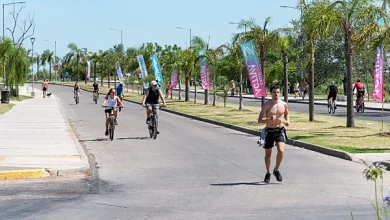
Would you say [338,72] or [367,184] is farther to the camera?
[338,72]

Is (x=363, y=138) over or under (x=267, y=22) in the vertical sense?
under

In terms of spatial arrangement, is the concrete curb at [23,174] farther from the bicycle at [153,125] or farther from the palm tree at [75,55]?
the palm tree at [75,55]

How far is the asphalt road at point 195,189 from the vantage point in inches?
382

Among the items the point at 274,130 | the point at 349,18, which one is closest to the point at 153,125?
the point at 349,18

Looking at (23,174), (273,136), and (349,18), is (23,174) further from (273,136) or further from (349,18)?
(349,18)

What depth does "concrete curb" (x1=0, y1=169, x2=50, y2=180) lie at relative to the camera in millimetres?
13312

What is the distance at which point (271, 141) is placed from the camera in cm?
1266

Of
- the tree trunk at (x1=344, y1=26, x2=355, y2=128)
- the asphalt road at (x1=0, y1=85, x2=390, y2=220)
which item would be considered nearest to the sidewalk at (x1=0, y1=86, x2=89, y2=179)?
the asphalt road at (x1=0, y1=85, x2=390, y2=220)

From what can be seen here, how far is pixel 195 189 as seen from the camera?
11836 mm

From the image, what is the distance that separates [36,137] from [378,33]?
10174mm

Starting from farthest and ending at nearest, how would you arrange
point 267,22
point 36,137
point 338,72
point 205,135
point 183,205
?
1. point 338,72
2. point 267,22
3. point 205,135
4. point 36,137
5. point 183,205

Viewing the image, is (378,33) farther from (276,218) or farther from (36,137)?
(276,218)

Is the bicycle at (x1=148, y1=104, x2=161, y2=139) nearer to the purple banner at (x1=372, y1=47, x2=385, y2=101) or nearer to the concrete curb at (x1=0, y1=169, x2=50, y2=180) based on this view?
the purple banner at (x1=372, y1=47, x2=385, y2=101)

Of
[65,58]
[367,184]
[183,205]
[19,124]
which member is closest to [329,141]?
[367,184]
